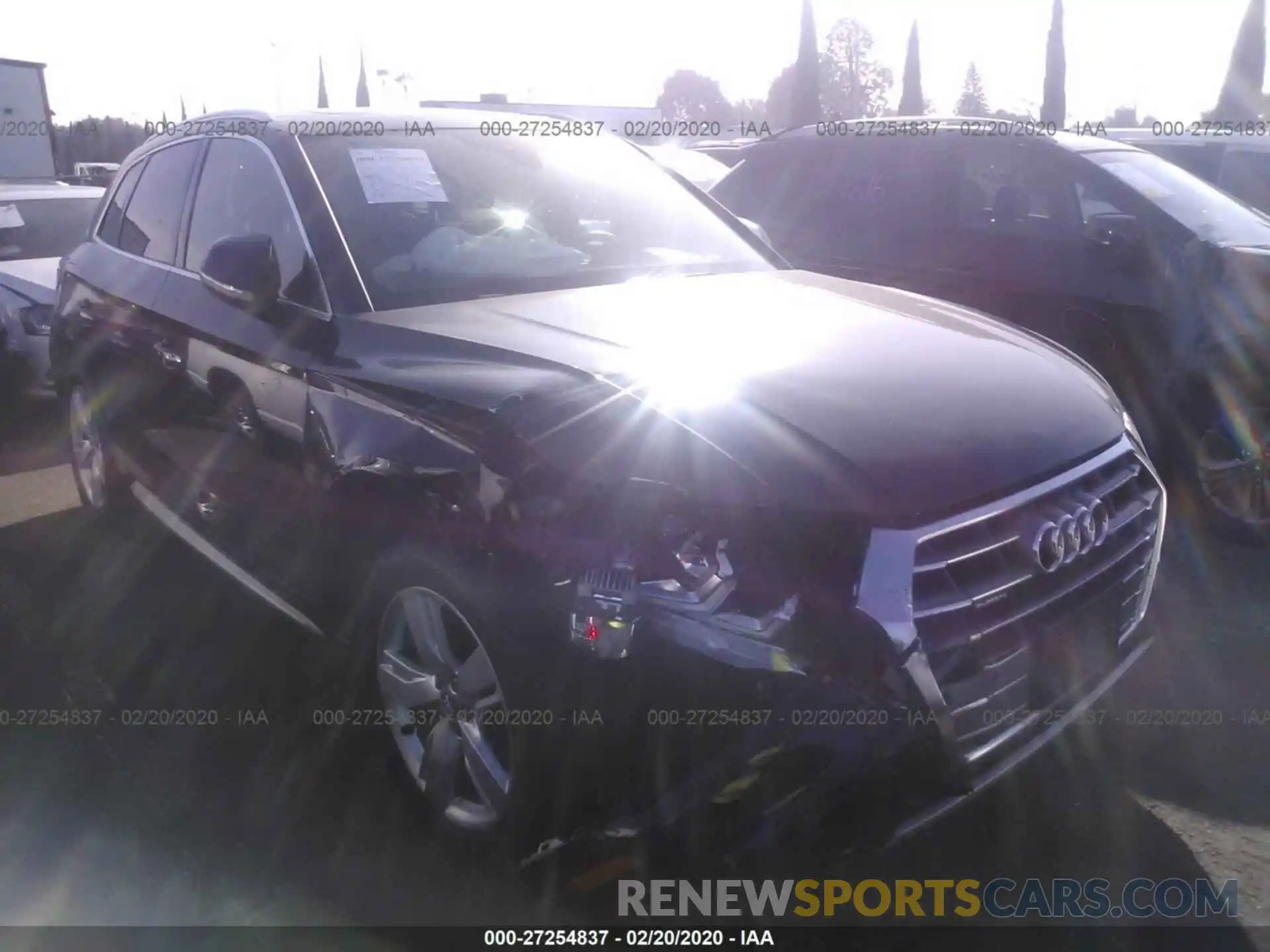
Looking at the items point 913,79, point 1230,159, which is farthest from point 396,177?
point 913,79

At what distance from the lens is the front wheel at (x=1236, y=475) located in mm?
4781

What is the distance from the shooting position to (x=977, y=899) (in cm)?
268

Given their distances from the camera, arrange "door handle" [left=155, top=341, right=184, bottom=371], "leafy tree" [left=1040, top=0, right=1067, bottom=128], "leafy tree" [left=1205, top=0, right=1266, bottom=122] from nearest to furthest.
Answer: "door handle" [left=155, top=341, right=184, bottom=371]
"leafy tree" [left=1205, top=0, right=1266, bottom=122]
"leafy tree" [left=1040, top=0, right=1067, bottom=128]

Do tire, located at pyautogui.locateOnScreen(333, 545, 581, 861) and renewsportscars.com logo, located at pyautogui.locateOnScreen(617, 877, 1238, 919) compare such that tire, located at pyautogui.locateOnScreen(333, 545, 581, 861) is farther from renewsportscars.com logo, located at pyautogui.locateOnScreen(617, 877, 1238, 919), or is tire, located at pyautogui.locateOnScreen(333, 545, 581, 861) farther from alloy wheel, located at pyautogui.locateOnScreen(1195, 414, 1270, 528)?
alloy wheel, located at pyautogui.locateOnScreen(1195, 414, 1270, 528)

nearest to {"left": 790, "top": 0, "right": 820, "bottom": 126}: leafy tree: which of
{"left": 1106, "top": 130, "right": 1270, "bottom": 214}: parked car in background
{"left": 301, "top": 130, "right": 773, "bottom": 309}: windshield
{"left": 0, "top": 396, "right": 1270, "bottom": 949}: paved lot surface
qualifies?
{"left": 1106, "top": 130, "right": 1270, "bottom": 214}: parked car in background

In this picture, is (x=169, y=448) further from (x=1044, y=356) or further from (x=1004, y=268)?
(x=1004, y=268)

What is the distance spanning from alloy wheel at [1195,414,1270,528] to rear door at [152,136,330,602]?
3.85 metres

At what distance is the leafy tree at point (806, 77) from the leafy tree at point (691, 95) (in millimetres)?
16165

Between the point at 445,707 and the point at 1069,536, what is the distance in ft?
4.89

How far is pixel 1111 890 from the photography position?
8.85 ft

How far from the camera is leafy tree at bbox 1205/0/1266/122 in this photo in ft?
115

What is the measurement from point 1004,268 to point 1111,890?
3.51 metres

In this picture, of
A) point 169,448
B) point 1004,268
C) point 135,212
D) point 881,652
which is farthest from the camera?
point 1004,268

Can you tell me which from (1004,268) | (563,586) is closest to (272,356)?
(563,586)
